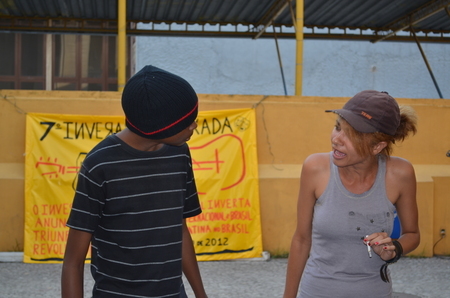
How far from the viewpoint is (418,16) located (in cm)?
1167

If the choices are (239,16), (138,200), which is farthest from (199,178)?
(239,16)

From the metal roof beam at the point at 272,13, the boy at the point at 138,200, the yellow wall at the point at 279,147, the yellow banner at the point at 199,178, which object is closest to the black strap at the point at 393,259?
the boy at the point at 138,200

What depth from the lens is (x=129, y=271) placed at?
2256mm

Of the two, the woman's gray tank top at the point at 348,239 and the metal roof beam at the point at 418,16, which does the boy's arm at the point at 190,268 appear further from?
the metal roof beam at the point at 418,16

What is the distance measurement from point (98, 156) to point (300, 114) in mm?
5452

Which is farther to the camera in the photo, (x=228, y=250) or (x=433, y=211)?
(x=433, y=211)

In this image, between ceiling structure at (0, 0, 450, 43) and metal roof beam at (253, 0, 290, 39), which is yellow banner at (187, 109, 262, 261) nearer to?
metal roof beam at (253, 0, 290, 39)

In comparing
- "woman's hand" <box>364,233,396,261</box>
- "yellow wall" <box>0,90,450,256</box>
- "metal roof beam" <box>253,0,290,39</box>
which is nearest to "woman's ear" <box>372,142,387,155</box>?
"woman's hand" <box>364,233,396,261</box>

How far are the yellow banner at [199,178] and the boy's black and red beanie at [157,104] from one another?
4.83m

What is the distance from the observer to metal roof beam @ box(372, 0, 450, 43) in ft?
35.4

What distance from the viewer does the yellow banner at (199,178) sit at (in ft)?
22.3

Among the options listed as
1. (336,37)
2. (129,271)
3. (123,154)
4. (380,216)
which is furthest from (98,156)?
(336,37)

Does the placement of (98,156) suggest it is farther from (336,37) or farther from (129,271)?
(336,37)

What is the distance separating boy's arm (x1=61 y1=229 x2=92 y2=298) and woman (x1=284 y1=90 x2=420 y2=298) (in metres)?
1.05
